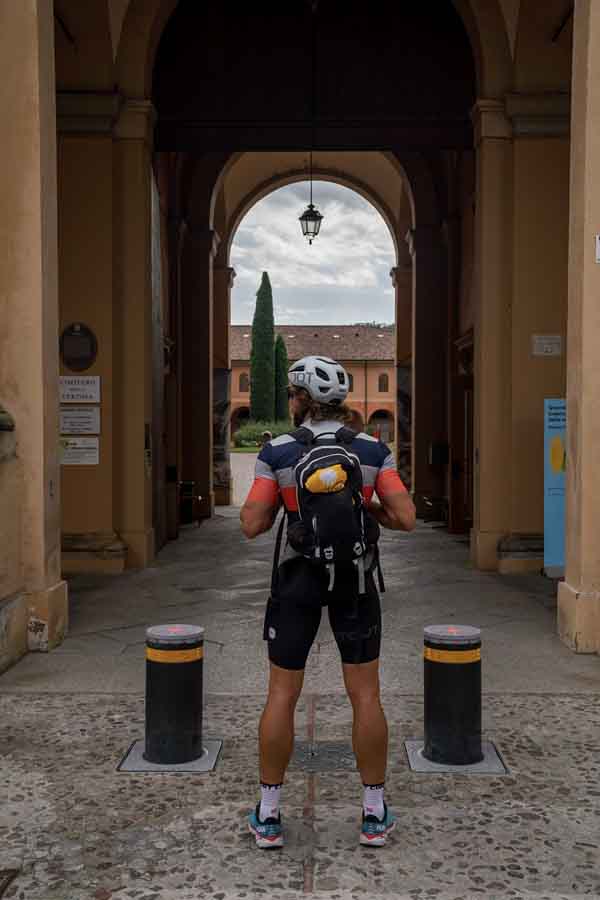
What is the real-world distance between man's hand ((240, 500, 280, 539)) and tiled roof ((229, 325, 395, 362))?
65.5m

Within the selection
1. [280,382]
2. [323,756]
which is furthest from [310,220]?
[280,382]

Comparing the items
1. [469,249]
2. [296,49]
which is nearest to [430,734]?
[296,49]

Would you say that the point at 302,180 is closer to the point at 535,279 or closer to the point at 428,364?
the point at 428,364

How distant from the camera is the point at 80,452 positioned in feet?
30.6

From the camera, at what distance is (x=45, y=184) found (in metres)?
6.19

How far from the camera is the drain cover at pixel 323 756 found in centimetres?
405

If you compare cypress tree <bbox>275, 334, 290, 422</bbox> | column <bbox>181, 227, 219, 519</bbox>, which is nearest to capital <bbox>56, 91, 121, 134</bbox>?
column <bbox>181, 227, 219, 519</bbox>

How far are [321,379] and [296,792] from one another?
5.51 ft

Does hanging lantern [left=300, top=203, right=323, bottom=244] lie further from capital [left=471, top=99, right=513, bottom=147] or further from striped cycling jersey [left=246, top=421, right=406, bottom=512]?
striped cycling jersey [left=246, top=421, right=406, bottom=512]

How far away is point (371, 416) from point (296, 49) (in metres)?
57.8

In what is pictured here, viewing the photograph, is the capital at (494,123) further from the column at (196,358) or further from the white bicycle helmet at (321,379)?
the white bicycle helmet at (321,379)

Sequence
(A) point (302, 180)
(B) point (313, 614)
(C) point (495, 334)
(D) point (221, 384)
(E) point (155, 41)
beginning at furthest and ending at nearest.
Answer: (A) point (302, 180), (D) point (221, 384), (E) point (155, 41), (C) point (495, 334), (B) point (313, 614)

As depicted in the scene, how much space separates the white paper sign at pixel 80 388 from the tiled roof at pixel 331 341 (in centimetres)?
5953

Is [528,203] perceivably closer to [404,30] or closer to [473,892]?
[404,30]
